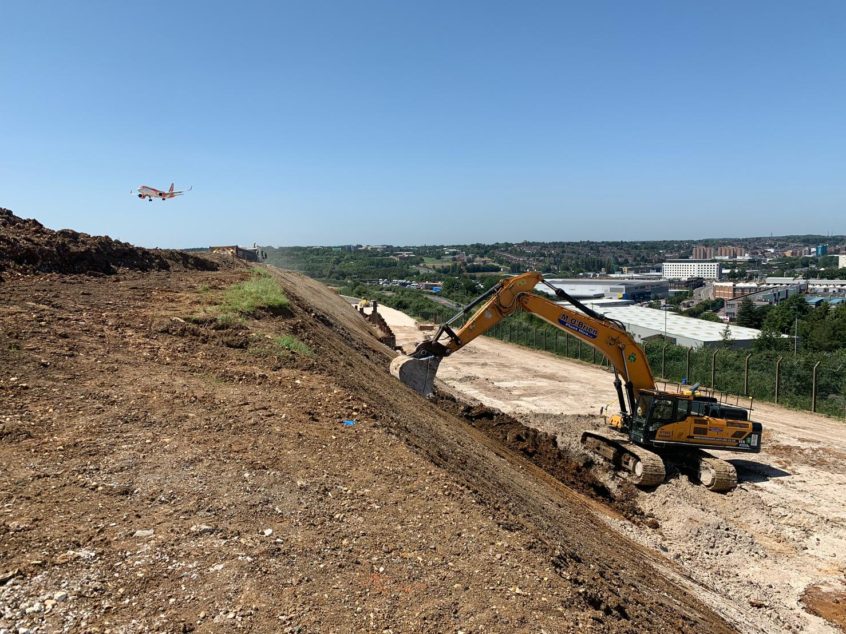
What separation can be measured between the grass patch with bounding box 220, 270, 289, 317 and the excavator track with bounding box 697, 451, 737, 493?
11209 mm

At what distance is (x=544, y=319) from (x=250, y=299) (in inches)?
292

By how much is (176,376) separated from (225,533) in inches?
178

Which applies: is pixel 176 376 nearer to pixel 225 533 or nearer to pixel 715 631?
pixel 225 533

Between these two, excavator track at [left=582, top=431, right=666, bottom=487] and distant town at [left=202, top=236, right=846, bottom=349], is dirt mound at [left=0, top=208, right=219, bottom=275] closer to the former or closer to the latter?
excavator track at [left=582, top=431, right=666, bottom=487]

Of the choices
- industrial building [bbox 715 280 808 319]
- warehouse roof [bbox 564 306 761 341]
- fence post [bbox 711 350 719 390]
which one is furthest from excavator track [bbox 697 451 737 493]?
industrial building [bbox 715 280 808 319]

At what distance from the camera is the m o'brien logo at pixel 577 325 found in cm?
1495

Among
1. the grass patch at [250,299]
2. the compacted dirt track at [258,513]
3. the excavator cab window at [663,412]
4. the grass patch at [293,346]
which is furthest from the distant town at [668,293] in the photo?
the compacted dirt track at [258,513]

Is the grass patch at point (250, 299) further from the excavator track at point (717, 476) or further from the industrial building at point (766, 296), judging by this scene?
the industrial building at point (766, 296)

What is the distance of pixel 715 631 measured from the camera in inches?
289

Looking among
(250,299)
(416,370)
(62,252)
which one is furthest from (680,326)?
(62,252)

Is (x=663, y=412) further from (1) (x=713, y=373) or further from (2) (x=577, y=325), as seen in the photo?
(1) (x=713, y=373)

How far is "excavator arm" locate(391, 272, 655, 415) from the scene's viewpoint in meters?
14.8

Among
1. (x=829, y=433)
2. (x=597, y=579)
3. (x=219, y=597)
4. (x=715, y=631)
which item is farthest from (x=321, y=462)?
(x=829, y=433)

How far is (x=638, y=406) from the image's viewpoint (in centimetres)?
1520
